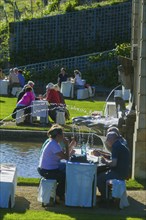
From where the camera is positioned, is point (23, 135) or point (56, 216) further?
point (23, 135)

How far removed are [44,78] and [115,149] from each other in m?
25.9

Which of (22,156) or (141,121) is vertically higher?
(141,121)

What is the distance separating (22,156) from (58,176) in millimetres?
6857

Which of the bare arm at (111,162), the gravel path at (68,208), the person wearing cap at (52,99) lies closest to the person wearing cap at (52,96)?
the person wearing cap at (52,99)

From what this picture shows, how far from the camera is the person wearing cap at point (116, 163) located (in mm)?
14141

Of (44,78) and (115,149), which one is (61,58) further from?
(115,149)

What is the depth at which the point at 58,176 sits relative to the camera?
14.3 meters

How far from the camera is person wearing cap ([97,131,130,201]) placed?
557 inches

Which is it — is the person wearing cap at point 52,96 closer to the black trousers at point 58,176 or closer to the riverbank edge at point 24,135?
the riverbank edge at point 24,135

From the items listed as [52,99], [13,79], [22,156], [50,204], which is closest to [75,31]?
[13,79]

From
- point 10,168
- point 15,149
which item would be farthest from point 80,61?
point 10,168

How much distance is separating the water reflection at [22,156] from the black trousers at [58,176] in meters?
3.98

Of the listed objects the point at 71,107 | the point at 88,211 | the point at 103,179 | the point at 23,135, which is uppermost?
the point at 71,107

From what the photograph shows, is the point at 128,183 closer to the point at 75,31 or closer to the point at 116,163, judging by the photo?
the point at 116,163
